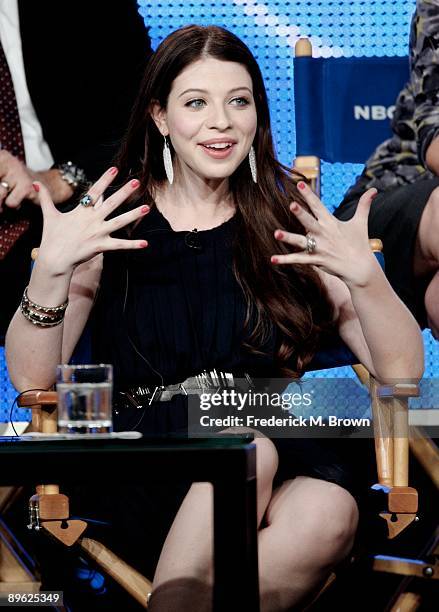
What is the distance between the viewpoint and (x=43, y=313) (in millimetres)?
2070

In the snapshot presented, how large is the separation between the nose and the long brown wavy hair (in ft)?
0.40

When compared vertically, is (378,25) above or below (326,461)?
above

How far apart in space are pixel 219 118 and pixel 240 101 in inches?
3.6

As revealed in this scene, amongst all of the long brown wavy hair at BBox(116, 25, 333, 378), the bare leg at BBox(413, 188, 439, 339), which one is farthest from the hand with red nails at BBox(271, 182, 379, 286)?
the bare leg at BBox(413, 188, 439, 339)

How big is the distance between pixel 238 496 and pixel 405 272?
1.64 m

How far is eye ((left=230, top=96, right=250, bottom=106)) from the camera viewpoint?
7.58ft

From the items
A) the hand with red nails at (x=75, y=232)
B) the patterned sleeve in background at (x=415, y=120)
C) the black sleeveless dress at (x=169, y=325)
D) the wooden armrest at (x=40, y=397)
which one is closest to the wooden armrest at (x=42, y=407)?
the wooden armrest at (x=40, y=397)

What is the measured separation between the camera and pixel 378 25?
10.6ft

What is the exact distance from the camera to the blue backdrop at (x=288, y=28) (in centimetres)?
321

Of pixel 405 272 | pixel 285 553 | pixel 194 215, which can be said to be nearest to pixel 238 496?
pixel 285 553

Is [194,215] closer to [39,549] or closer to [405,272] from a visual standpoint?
[405,272]

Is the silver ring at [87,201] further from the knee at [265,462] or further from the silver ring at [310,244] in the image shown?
the knee at [265,462]

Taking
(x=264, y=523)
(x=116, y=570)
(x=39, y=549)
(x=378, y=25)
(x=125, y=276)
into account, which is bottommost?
(x=39, y=549)

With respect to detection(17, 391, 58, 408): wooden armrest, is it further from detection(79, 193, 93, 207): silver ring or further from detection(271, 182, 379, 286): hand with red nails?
detection(271, 182, 379, 286): hand with red nails
